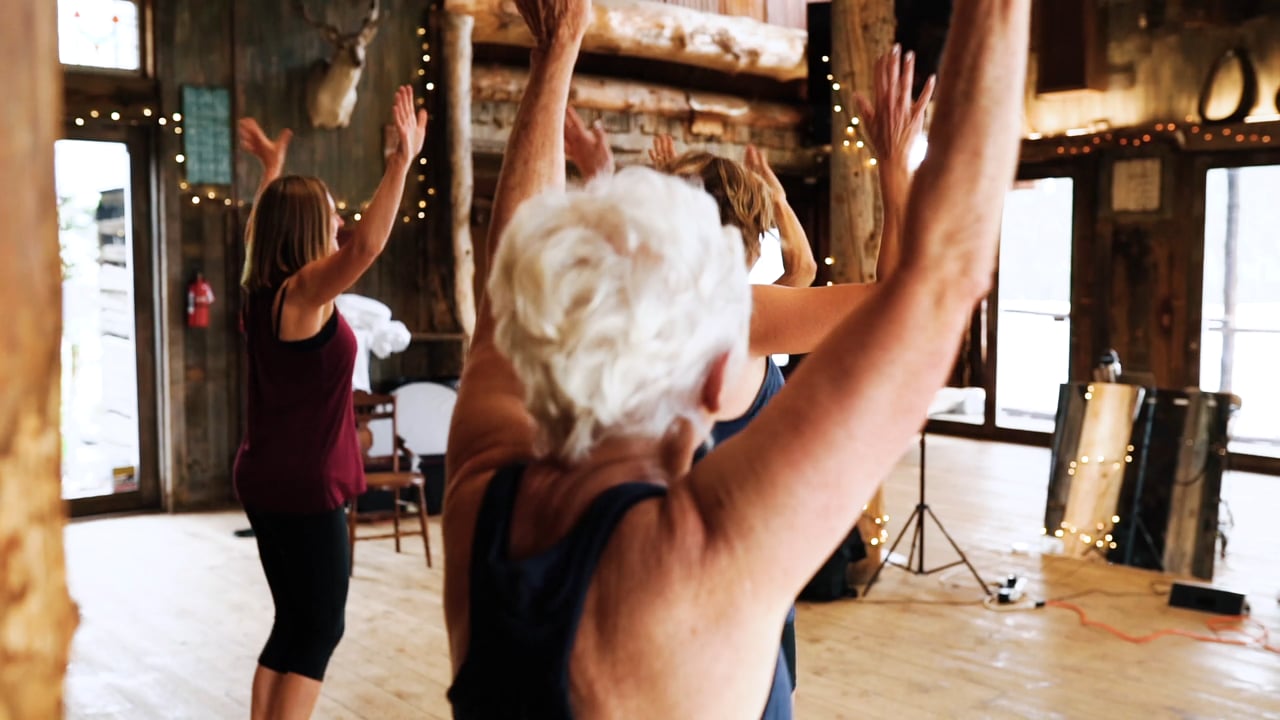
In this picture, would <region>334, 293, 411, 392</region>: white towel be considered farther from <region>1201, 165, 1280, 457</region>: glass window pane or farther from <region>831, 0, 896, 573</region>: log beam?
<region>1201, 165, 1280, 457</region>: glass window pane

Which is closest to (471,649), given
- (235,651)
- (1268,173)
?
(235,651)

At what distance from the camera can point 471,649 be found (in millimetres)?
1134

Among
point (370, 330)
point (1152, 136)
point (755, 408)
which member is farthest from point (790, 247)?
point (1152, 136)

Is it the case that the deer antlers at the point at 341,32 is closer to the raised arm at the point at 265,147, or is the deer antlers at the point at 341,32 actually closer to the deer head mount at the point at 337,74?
the deer head mount at the point at 337,74

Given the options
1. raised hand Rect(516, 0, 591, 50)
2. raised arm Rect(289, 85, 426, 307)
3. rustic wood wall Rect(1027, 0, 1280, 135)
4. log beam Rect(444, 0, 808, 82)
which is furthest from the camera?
rustic wood wall Rect(1027, 0, 1280, 135)

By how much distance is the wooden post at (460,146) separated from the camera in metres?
8.06

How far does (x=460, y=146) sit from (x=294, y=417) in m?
5.54

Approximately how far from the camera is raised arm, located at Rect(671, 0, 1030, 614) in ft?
3.12

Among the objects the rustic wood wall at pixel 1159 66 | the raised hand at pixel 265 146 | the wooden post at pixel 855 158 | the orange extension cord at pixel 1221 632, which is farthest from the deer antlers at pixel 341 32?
the rustic wood wall at pixel 1159 66

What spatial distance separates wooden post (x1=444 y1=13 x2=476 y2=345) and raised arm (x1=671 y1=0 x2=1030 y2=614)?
7.19 m

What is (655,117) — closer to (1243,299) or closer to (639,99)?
(639,99)

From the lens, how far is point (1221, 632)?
4914 millimetres

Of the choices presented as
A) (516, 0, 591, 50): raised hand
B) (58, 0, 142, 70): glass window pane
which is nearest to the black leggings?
(516, 0, 591, 50): raised hand

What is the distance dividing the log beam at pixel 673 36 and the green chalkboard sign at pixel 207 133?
64.8 inches
